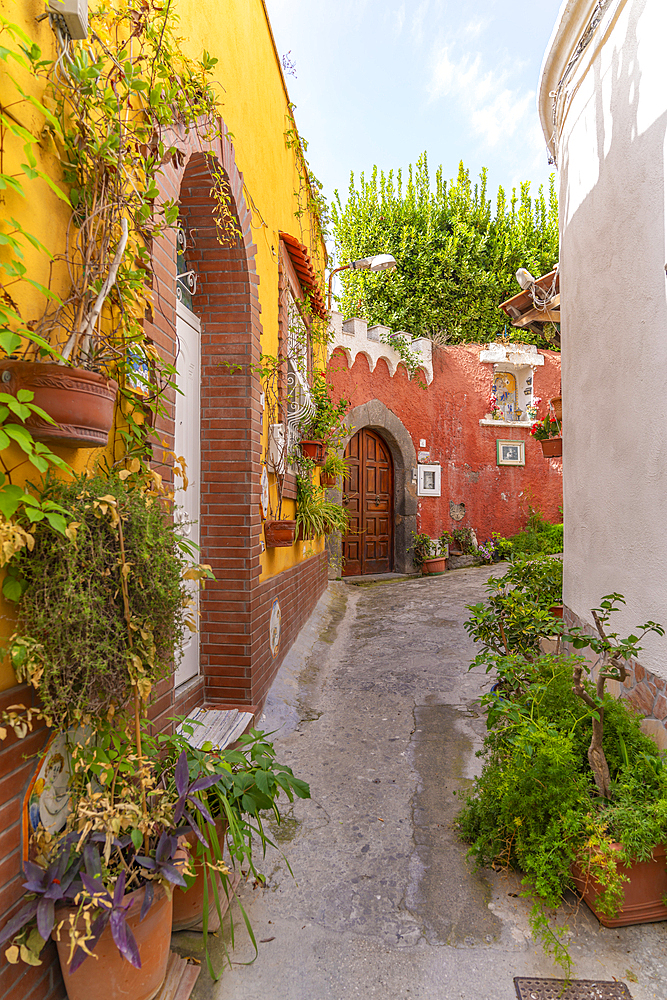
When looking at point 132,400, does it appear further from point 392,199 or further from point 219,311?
point 392,199

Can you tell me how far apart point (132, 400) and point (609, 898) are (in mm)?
2209

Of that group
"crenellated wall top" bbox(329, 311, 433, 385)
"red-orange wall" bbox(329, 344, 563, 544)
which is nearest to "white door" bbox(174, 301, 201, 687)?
"crenellated wall top" bbox(329, 311, 433, 385)

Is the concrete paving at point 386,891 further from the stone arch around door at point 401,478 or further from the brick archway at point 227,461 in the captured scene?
the stone arch around door at point 401,478

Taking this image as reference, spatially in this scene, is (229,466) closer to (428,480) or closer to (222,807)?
(222,807)

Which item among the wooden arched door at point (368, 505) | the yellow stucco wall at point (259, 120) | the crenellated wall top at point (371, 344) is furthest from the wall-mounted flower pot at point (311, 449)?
the wooden arched door at point (368, 505)

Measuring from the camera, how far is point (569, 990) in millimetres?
1647

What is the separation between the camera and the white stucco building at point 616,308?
2.39 meters

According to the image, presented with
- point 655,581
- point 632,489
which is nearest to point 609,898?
point 655,581

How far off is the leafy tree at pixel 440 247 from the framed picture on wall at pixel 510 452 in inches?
102

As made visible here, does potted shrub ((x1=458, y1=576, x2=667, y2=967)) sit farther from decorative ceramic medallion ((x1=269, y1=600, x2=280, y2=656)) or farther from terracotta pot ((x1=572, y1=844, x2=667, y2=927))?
decorative ceramic medallion ((x1=269, y1=600, x2=280, y2=656))

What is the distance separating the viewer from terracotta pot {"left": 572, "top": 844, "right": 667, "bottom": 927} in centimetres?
186

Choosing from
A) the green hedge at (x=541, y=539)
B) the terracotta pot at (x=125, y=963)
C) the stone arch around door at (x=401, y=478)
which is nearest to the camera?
the terracotta pot at (x=125, y=963)

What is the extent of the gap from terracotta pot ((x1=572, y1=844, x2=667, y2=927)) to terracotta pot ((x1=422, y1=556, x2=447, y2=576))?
7964 mm

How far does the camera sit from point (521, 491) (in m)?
11.5
